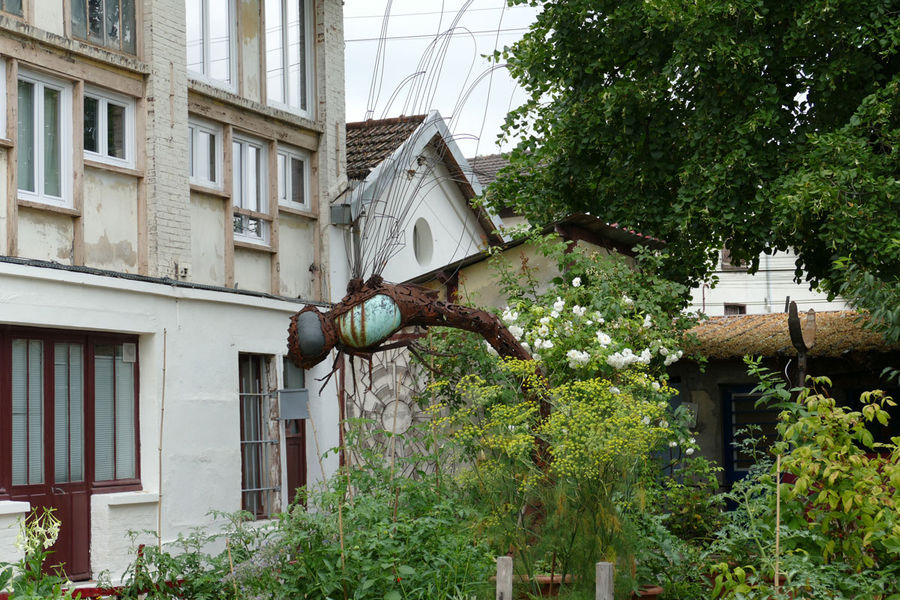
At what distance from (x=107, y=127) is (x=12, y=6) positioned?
1594 millimetres

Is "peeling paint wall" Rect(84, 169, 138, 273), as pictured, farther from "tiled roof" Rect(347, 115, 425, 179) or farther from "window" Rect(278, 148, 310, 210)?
"tiled roof" Rect(347, 115, 425, 179)

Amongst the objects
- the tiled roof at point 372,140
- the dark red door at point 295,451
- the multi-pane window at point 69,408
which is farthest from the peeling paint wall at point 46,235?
the tiled roof at point 372,140

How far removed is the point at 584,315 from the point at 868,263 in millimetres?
3767

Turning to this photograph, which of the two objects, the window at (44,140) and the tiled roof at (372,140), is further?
the tiled roof at (372,140)

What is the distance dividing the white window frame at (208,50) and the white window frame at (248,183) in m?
0.67

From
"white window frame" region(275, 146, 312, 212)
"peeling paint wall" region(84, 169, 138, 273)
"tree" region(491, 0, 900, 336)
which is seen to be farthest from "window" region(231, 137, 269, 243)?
"tree" region(491, 0, 900, 336)

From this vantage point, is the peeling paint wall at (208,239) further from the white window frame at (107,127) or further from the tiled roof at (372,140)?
the tiled roof at (372,140)

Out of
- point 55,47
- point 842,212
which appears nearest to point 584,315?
point 842,212

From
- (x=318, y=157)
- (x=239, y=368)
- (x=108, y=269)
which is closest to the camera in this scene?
(x=108, y=269)

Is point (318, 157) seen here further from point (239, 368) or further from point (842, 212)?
point (842, 212)

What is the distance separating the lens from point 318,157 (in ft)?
48.3

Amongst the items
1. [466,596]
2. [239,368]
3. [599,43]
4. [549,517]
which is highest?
[599,43]

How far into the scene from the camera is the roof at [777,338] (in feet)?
49.1

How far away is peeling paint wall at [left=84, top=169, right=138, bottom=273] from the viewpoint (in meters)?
11.0
